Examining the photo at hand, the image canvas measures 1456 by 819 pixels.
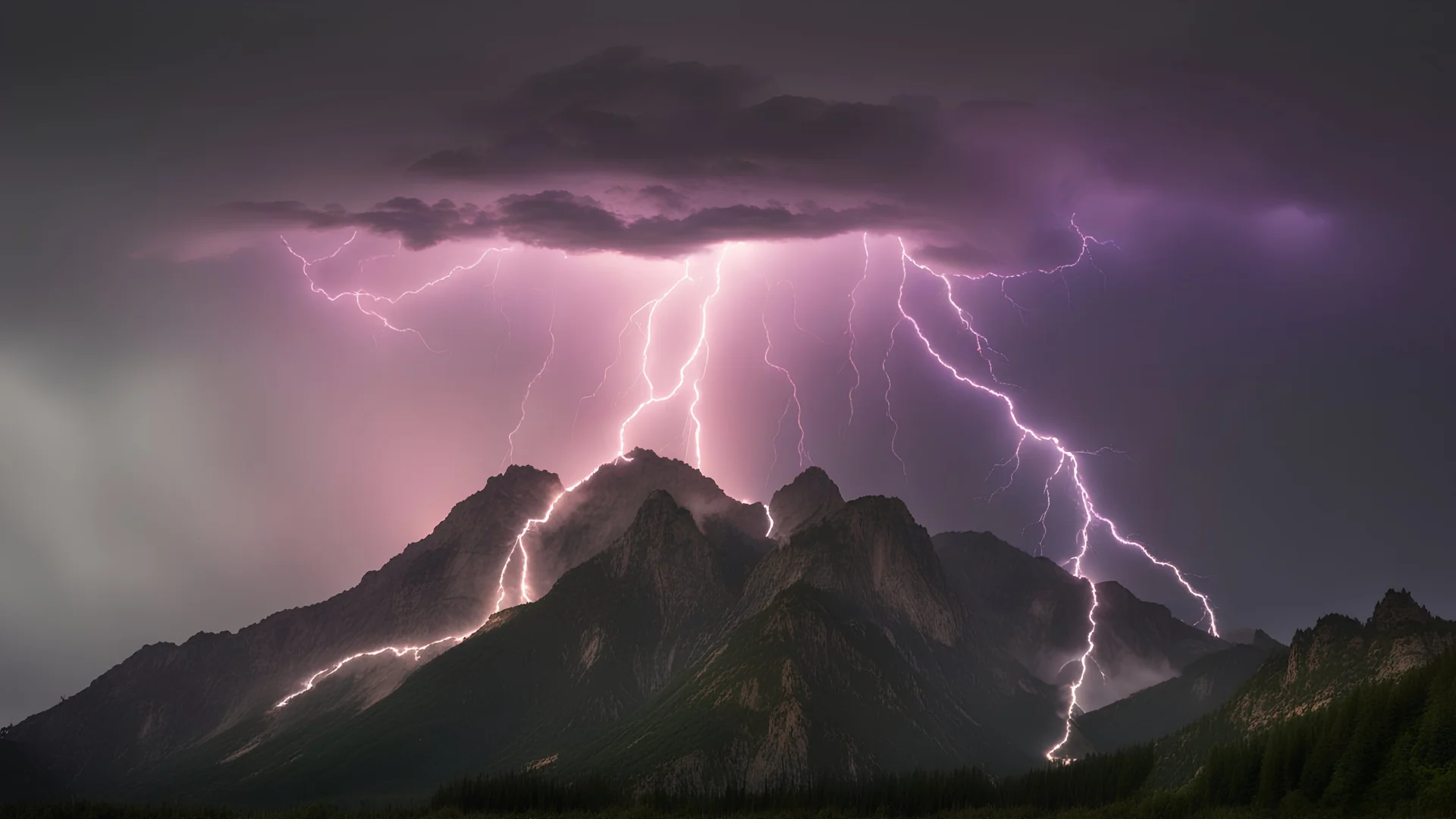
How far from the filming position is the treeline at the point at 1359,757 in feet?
500

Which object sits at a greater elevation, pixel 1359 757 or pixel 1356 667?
pixel 1356 667

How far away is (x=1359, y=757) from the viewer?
520 ft

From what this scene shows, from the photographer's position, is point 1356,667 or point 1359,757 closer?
point 1359,757

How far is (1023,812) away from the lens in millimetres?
196500

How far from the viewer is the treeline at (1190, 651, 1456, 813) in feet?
500

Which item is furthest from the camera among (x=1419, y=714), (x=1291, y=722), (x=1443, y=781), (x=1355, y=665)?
(x=1355, y=665)

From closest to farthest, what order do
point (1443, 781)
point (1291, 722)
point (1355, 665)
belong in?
point (1443, 781) → point (1291, 722) → point (1355, 665)

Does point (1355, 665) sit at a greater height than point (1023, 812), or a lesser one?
greater

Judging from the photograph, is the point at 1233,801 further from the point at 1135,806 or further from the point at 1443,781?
the point at 1443,781

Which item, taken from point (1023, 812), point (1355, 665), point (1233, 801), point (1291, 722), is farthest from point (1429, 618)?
point (1023, 812)

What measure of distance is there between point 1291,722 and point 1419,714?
2147cm

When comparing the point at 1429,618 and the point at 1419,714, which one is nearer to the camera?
the point at 1419,714

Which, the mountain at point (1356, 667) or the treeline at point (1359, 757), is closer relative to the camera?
the treeline at point (1359, 757)

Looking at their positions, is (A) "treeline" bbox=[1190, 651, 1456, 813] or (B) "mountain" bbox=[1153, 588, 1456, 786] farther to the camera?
(B) "mountain" bbox=[1153, 588, 1456, 786]
